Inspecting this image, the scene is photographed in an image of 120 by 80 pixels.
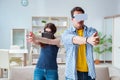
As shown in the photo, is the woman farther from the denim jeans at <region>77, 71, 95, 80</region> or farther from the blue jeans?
the denim jeans at <region>77, 71, 95, 80</region>

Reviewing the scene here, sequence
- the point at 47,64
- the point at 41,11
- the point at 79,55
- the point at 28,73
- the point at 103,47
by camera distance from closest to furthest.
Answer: the point at 79,55, the point at 47,64, the point at 28,73, the point at 41,11, the point at 103,47

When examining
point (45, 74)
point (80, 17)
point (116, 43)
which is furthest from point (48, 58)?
point (116, 43)

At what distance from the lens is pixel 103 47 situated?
29.1 ft

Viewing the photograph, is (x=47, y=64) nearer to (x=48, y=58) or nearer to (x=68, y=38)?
(x=48, y=58)

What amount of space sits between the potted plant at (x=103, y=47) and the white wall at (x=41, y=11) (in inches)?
19.2

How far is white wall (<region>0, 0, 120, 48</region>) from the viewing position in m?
8.49

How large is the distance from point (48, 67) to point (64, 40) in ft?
2.14

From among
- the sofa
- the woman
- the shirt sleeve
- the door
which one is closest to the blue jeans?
the woman

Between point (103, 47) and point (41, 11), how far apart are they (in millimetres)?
2742

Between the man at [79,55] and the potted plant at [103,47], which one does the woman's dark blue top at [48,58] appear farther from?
the potted plant at [103,47]

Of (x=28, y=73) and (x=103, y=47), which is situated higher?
(x=103, y=47)

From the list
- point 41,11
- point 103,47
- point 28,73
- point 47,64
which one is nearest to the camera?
point 47,64

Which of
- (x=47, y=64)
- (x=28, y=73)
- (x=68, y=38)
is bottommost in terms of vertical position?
(x=28, y=73)

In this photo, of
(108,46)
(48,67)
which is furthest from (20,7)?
(48,67)
